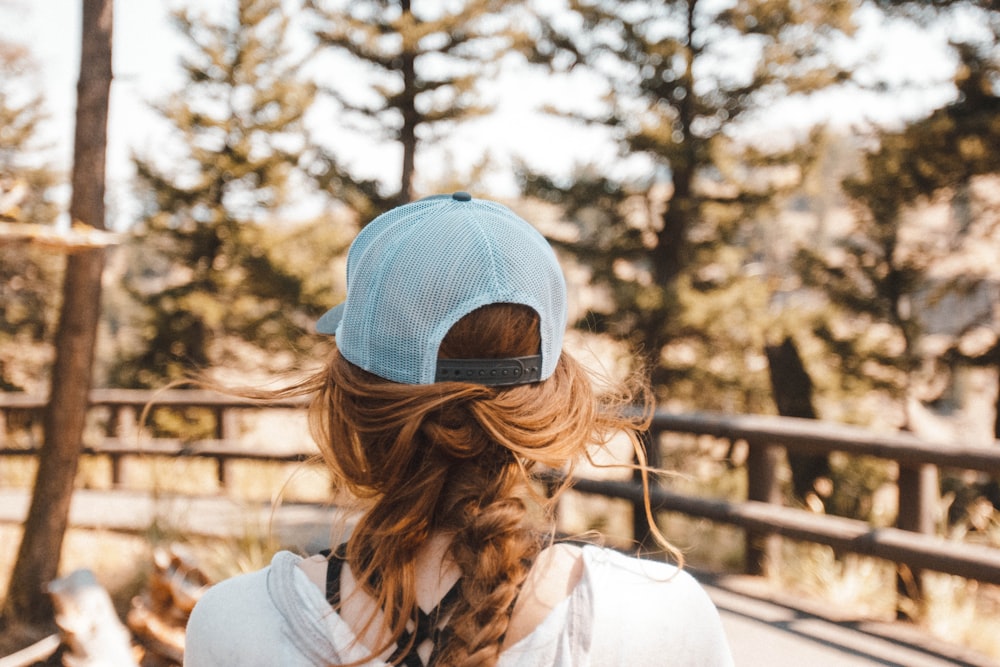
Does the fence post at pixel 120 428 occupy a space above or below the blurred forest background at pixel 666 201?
below

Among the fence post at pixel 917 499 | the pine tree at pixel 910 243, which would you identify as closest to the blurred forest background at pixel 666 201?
the pine tree at pixel 910 243

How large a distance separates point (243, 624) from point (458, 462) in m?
0.36

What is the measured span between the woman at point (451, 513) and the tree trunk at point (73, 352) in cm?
430

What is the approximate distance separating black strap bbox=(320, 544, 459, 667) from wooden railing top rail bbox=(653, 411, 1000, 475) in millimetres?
3469

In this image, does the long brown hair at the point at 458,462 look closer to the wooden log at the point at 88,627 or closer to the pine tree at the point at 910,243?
the wooden log at the point at 88,627

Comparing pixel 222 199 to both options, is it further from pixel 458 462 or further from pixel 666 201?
pixel 458 462

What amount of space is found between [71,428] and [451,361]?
464cm

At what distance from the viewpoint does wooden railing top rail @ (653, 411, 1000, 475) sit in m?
3.59

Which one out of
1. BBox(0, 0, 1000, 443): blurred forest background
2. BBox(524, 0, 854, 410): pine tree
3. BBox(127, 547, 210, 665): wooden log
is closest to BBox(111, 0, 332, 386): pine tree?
BBox(0, 0, 1000, 443): blurred forest background

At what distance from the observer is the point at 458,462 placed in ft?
3.55

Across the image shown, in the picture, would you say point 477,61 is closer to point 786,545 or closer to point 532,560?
point 786,545

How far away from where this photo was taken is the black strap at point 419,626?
97cm

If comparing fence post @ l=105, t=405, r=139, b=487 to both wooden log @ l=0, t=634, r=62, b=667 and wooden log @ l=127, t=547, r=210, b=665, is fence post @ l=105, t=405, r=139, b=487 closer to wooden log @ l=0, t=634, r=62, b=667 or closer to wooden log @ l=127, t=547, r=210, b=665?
wooden log @ l=0, t=634, r=62, b=667

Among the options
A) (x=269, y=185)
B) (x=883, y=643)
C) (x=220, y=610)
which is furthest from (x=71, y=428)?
(x=269, y=185)
